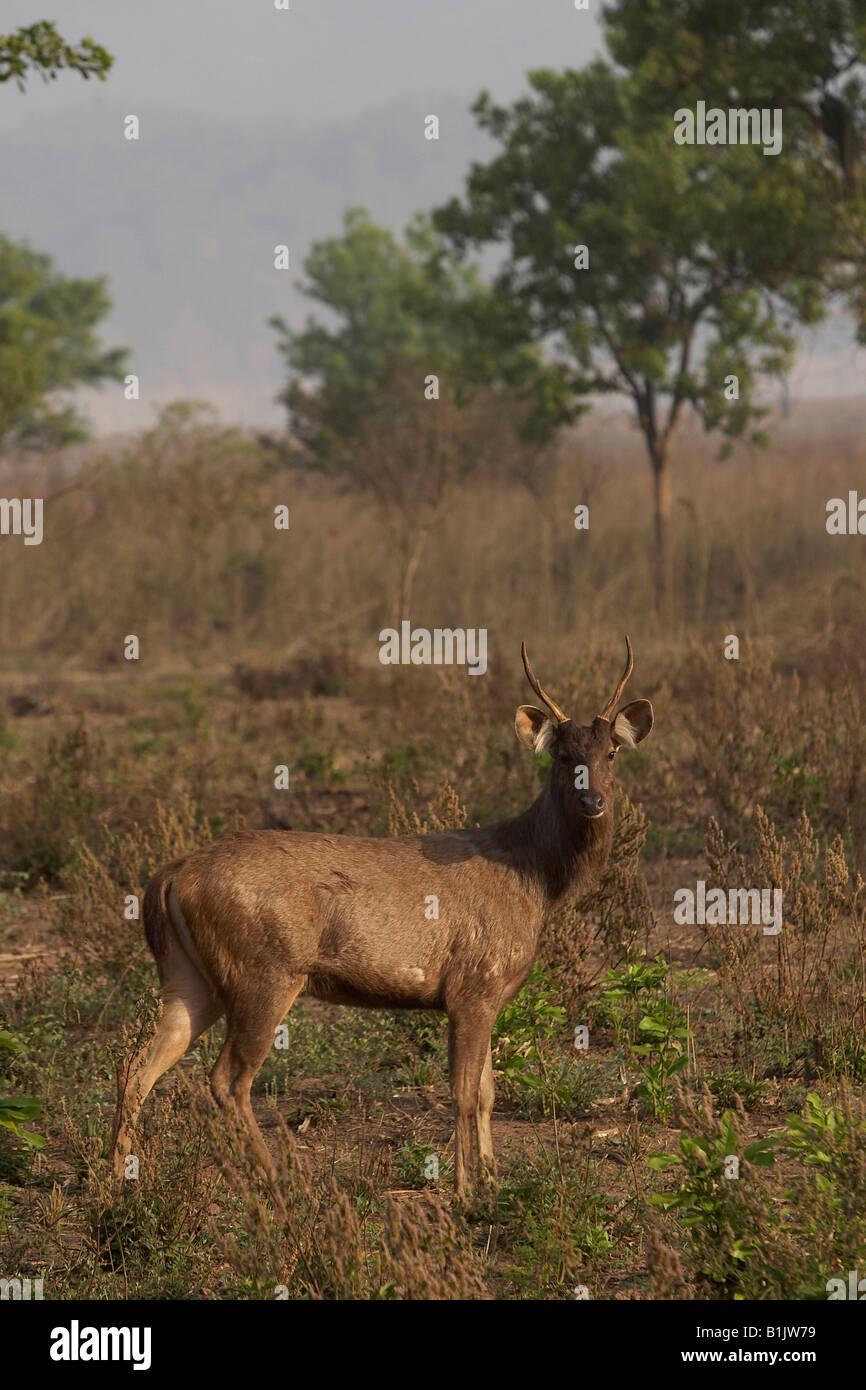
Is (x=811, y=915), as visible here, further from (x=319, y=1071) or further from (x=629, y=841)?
(x=319, y=1071)

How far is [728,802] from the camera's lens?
9758mm

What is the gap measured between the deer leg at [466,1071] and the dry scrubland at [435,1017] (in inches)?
8.3

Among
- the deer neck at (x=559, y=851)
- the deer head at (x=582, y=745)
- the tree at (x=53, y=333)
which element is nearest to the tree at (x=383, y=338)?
the tree at (x=53, y=333)

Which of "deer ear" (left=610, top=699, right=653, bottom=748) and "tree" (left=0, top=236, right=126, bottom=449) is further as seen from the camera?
"tree" (left=0, top=236, right=126, bottom=449)

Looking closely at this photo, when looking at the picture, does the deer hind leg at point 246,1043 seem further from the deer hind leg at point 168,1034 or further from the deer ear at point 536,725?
the deer ear at point 536,725

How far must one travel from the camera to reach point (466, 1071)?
581 cm

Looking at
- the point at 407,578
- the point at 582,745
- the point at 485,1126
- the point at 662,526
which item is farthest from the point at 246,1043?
the point at 662,526

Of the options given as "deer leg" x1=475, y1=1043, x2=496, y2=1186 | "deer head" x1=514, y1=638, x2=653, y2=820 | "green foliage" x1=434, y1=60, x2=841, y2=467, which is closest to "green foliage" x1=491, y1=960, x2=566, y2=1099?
"deer leg" x1=475, y1=1043, x2=496, y2=1186

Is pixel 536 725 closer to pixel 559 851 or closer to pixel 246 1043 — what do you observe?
pixel 559 851

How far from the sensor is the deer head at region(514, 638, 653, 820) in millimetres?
5883

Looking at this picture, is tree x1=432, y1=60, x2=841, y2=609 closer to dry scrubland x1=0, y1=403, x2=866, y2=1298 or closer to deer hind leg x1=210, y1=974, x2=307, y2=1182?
dry scrubland x1=0, y1=403, x2=866, y2=1298

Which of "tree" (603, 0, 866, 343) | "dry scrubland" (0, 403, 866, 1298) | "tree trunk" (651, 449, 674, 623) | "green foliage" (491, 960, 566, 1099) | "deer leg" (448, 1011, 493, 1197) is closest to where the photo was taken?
"dry scrubland" (0, 403, 866, 1298)

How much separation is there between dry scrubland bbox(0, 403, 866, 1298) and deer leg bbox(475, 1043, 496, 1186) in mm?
113

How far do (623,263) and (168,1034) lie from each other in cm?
2019
